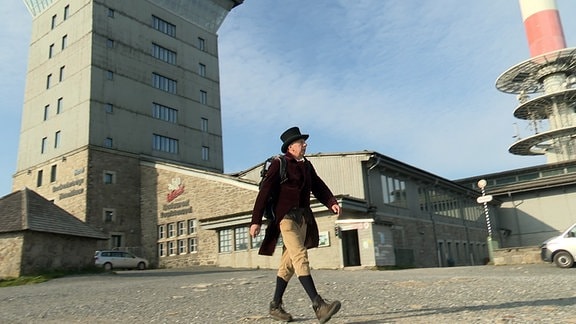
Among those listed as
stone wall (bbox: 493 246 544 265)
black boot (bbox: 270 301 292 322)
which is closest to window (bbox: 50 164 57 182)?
stone wall (bbox: 493 246 544 265)

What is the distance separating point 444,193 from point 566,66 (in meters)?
27.2

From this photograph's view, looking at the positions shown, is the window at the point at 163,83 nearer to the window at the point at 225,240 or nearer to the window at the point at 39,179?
the window at the point at 39,179

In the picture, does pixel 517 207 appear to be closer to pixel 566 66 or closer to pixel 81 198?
pixel 566 66

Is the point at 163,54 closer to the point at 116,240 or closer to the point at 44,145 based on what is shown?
the point at 44,145

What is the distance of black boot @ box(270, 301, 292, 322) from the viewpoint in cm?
502

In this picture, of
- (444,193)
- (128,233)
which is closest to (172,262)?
(128,233)

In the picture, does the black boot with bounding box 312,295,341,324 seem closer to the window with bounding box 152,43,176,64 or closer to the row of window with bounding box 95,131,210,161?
the row of window with bounding box 95,131,210,161

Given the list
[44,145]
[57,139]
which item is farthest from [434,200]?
[44,145]

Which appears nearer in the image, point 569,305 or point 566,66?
point 569,305

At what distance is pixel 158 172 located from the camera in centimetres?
3644

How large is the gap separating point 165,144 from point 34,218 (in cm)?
2311

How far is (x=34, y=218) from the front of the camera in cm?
1958

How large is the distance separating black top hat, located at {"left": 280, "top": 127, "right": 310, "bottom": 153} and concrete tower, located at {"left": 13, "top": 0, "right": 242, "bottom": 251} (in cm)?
3237

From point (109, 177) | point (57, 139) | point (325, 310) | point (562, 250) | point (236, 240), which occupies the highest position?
point (57, 139)
